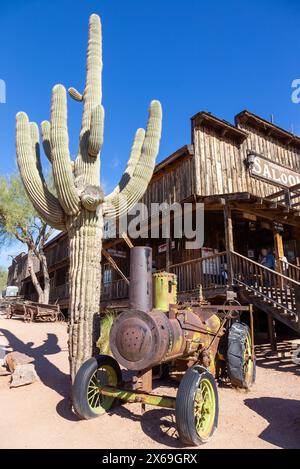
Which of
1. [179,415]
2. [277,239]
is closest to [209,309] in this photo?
[179,415]

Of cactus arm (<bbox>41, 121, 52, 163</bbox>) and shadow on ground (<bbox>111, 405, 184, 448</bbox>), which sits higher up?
cactus arm (<bbox>41, 121, 52, 163</bbox>)

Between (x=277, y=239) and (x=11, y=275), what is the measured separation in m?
44.7

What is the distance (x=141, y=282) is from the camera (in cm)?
470

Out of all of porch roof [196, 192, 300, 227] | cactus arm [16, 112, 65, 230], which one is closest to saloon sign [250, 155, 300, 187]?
porch roof [196, 192, 300, 227]

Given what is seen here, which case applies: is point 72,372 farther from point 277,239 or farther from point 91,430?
point 277,239

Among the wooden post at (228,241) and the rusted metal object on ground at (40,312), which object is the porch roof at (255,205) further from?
the rusted metal object on ground at (40,312)

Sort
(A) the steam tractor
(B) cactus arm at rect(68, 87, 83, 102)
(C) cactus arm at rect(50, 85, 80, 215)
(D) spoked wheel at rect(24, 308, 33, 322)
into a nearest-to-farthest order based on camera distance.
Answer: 1. (A) the steam tractor
2. (C) cactus arm at rect(50, 85, 80, 215)
3. (B) cactus arm at rect(68, 87, 83, 102)
4. (D) spoked wheel at rect(24, 308, 33, 322)

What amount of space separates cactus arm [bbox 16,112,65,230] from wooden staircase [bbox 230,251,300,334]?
19.0ft

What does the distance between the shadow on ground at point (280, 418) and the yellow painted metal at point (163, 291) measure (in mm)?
2140

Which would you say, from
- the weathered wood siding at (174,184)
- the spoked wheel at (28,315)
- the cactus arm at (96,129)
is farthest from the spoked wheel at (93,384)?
the spoked wheel at (28,315)

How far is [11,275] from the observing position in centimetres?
4916

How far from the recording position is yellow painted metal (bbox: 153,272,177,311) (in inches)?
205

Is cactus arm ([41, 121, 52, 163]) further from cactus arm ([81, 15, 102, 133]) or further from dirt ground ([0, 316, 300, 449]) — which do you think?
dirt ground ([0, 316, 300, 449])

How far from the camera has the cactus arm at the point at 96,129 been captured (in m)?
6.52
